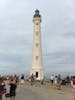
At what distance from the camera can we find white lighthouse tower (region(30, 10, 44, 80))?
217 ft

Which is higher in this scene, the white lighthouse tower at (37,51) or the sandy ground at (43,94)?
the white lighthouse tower at (37,51)

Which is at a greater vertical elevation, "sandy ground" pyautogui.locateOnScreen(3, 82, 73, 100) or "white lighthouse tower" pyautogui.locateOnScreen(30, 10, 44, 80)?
"white lighthouse tower" pyautogui.locateOnScreen(30, 10, 44, 80)

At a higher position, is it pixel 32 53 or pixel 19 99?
pixel 32 53

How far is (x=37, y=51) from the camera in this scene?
68250 millimetres

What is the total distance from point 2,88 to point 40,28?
5422cm

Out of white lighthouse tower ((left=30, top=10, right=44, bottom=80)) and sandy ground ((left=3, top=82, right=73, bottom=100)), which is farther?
white lighthouse tower ((left=30, top=10, right=44, bottom=80))

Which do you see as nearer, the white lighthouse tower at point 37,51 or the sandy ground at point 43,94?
the sandy ground at point 43,94

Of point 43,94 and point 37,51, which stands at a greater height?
point 37,51

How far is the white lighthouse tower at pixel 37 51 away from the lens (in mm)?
66113

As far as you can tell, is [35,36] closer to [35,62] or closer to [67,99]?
[35,62]

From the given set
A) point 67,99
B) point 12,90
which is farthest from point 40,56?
point 12,90

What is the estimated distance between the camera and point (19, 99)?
23562mm

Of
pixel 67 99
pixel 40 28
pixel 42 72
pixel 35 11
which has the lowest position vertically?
pixel 67 99

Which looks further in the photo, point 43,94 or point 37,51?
point 37,51
